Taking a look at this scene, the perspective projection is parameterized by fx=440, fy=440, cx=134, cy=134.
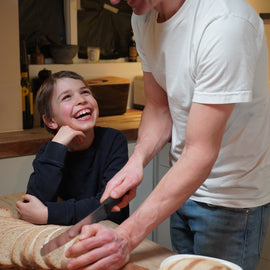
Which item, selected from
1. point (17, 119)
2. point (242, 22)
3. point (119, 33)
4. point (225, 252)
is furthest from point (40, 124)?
point (242, 22)

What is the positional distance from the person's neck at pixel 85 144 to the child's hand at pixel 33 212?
32 centimetres

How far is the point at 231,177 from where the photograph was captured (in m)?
1.24

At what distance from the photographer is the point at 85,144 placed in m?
1.74

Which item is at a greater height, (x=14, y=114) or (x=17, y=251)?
(x=14, y=114)

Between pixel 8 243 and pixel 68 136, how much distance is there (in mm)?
540

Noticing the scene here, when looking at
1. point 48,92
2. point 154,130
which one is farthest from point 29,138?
point 154,130

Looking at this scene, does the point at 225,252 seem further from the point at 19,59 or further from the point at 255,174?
the point at 19,59

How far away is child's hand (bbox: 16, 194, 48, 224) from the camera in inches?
57.2

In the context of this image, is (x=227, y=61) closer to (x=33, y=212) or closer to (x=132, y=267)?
(x=132, y=267)

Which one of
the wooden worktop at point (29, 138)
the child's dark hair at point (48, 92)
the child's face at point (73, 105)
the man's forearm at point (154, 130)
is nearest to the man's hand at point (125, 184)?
the man's forearm at point (154, 130)

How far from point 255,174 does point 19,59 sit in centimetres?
177

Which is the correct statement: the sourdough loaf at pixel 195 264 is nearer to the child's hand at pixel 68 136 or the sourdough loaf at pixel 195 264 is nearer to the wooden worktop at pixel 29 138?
the child's hand at pixel 68 136

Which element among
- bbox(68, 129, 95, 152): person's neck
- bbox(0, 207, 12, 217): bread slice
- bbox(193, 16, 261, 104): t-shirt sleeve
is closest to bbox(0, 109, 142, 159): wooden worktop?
bbox(68, 129, 95, 152): person's neck

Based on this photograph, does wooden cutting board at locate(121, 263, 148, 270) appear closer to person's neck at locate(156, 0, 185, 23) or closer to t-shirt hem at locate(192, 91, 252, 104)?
t-shirt hem at locate(192, 91, 252, 104)
